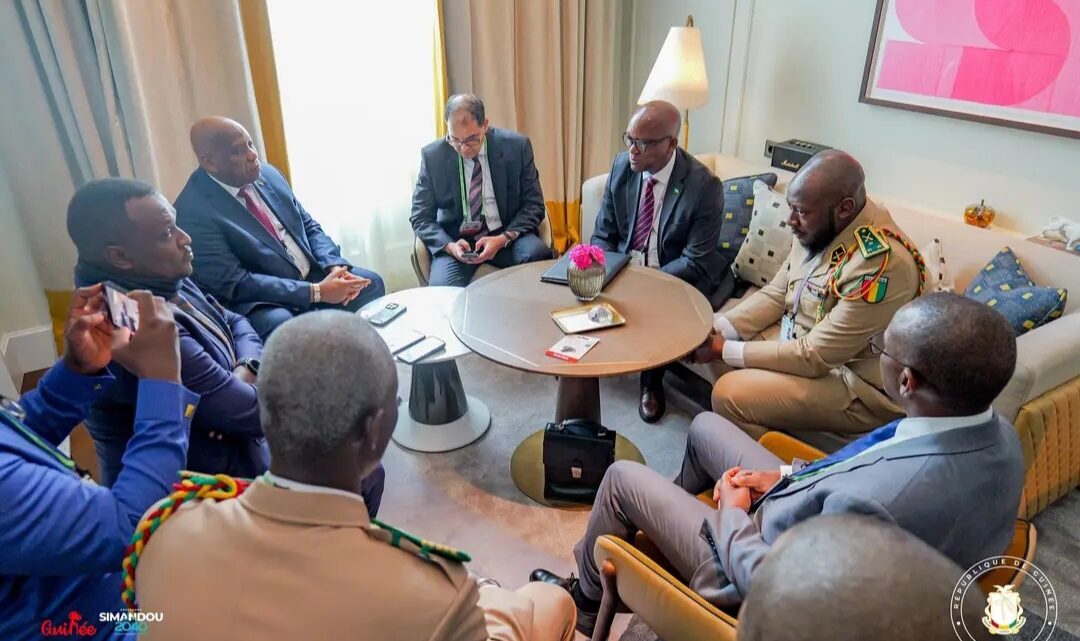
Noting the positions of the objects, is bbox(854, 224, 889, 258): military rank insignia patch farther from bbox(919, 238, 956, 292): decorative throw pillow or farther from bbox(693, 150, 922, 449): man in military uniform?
bbox(919, 238, 956, 292): decorative throw pillow

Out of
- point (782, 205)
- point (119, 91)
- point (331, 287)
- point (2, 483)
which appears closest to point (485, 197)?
point (331, 287)

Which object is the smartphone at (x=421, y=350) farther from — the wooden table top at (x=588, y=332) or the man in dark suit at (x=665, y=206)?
the man in dark suit at (x=665, y=206)

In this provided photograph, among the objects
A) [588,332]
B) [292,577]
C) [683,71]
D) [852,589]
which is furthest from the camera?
[683,71]

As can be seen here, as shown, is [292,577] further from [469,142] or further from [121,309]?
[469,142]

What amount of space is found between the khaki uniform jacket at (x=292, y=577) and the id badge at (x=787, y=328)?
68.1 inches

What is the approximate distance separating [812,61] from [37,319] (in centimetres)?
389

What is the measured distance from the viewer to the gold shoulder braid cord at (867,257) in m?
1.93

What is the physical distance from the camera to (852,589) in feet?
1.87

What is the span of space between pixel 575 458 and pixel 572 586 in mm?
465

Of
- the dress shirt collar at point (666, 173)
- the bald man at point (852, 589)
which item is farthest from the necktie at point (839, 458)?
the dress shirt collar at point (666, 173)

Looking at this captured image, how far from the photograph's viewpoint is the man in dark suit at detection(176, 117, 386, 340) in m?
2.34

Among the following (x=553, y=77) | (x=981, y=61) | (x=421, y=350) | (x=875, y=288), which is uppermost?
(x=981, y=61)

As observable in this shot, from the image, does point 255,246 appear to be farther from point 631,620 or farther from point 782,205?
point 782,205

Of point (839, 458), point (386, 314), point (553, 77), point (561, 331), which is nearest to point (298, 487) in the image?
point (839, 458)
